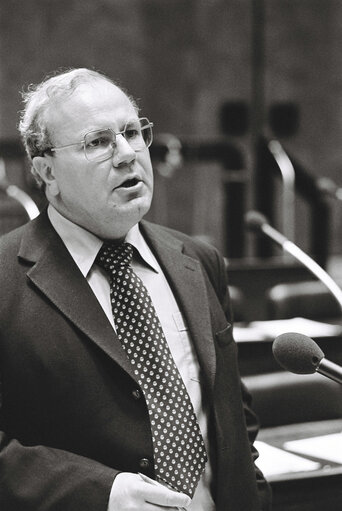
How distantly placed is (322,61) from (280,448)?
6.64m

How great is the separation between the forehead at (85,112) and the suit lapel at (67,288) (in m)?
0.23

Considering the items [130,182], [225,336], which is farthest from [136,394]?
[130,182]

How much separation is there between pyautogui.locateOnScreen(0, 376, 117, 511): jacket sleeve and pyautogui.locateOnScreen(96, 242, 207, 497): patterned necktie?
139mm

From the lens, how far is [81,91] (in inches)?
66.2

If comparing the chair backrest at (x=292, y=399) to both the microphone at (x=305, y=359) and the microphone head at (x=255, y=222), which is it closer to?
the microphone head at (x=255, y=222)

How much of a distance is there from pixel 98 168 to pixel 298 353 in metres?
0.56

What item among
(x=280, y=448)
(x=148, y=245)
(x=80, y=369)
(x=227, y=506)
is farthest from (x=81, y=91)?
(x=280, y=448)

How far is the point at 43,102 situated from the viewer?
1.70m

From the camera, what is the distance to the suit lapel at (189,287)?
5.63 ft

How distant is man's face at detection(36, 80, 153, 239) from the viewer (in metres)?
1.67

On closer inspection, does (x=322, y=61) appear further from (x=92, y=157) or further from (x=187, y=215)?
(x=92, y=157)

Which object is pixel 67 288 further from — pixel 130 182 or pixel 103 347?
pixel 130 182

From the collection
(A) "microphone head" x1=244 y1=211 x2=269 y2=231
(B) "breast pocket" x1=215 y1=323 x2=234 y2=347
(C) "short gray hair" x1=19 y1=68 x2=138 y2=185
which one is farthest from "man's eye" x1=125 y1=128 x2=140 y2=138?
(A) "microphone head" x1=244 y1=211 x2=269 y2=231

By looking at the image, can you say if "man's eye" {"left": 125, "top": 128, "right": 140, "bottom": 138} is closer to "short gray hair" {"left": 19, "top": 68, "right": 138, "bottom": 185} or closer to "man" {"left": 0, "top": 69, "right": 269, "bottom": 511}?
"man" {"left": 0, "top": 69, "right": 269, "bottom": 511}
